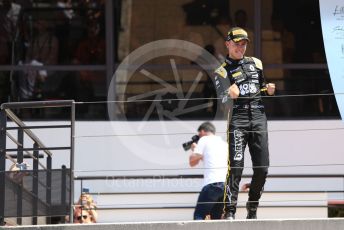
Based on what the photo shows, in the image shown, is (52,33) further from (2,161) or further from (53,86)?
(2,161)

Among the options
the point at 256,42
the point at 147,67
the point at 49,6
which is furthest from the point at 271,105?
the point at 49,6

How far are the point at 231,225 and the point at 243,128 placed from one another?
918 millimetres

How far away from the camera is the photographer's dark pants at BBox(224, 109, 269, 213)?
856 centimetres

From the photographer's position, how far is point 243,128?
28.2 feet

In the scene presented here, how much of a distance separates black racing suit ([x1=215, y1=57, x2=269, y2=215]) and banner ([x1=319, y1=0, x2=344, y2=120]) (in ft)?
8.33

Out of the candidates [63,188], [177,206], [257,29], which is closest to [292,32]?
[257,29]

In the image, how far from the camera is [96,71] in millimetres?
12094

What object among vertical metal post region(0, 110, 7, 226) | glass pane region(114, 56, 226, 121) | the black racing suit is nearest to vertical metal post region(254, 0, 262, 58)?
glass pane region(114, 56, 226, 121)

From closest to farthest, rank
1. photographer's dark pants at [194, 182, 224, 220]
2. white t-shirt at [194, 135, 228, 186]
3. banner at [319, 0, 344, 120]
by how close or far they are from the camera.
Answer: photographer's dark pants at [194, 182, 224, 220]
white t-shirt at [194, 135, 228, 186]
banner at [319, 0, 344, 120]

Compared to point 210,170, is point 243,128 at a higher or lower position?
higher

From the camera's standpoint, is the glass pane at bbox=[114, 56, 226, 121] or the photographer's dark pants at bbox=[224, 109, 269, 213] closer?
the photographer's dark pants at bbox=[224, 109, 269, 213]

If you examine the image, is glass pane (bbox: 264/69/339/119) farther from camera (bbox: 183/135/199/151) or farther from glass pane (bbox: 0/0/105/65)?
glass pane (bbox: 0/0/105/65)

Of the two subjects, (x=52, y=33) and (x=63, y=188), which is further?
(x=52, y=33)

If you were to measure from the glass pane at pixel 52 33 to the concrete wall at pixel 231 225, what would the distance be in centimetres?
416
